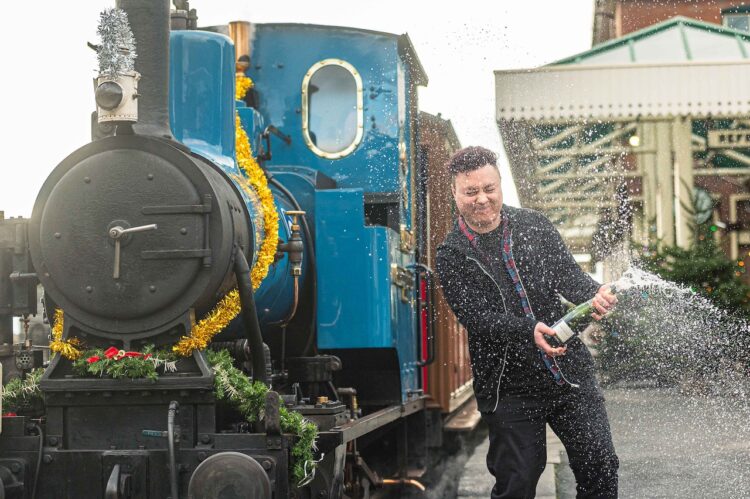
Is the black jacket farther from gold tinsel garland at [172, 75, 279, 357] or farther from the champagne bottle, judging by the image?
gold tinsel garland at [172, 75, 279, 357]

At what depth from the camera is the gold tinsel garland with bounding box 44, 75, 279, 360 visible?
13.5 feet

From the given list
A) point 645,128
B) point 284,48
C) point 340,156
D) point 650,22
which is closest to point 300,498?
point 340,156

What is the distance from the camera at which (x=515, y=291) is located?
4090 mm

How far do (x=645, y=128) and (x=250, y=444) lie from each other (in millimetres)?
11115

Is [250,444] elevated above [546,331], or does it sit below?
below

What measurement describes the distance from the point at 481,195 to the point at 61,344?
1.74 metres

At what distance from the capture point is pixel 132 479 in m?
3.91

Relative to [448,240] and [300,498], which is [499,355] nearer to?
[448,240]

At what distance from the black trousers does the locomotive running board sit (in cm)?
71

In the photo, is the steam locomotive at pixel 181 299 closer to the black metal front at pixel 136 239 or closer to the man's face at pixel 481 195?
the black metal front at pixel 136 239

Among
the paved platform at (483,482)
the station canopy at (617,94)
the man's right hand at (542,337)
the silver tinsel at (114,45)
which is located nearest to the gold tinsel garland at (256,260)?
the silver tinsel at (114,45)

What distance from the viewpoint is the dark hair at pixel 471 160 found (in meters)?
4.11

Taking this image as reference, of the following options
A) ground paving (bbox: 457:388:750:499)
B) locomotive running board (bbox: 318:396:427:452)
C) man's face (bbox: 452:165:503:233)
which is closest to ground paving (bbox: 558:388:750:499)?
ground paving (bbox: 457:388:750:499)

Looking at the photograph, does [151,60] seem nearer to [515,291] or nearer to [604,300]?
[515,291]
